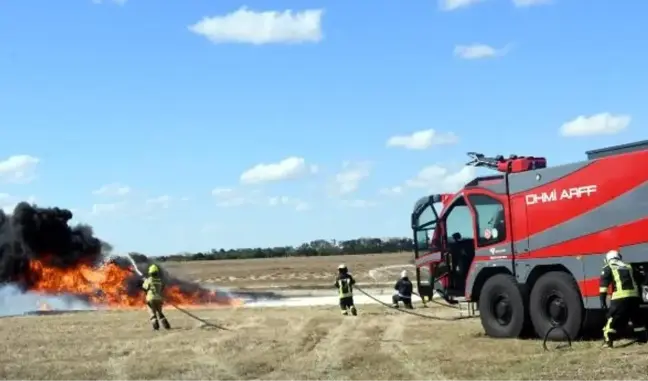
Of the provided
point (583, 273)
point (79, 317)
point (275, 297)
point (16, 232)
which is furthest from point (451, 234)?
point (16, 232)

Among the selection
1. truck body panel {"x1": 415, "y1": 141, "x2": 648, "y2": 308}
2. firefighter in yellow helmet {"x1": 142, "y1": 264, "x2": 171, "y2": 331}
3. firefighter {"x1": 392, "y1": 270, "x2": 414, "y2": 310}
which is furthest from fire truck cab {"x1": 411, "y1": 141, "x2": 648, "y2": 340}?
firefighter {"x1": 392, "y1": 270, "x2": 414, "y2": 310}

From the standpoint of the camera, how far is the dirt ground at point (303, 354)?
13031 millimetres

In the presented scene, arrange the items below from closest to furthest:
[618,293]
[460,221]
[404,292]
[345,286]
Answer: [618,293]
[460,221]
[345,286]
[404,292]

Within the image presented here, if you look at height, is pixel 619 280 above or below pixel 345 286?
above

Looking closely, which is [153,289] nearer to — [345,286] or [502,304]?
[345,286]

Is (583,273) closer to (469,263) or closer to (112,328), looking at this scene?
(469,263)

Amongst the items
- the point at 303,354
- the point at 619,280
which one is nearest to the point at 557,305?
the point at 619,280

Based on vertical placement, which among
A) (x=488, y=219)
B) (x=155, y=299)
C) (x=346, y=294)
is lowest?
(x=346, y=294)

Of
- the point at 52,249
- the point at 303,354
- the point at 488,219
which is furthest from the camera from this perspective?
the point at 52,249

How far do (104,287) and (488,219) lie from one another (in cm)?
2510

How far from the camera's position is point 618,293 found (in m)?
14.4

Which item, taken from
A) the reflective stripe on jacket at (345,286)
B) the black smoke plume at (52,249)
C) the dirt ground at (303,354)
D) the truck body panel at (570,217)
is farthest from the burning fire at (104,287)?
the truck body panel at (570,217)

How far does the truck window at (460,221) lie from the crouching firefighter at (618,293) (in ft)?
13.6

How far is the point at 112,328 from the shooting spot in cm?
2298
